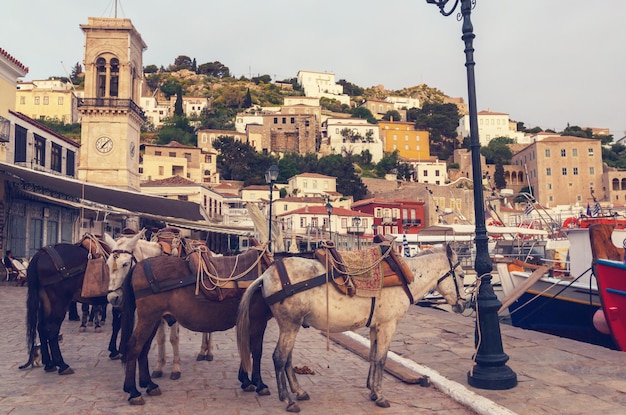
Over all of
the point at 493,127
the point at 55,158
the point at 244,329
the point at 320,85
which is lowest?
the point at 244,329

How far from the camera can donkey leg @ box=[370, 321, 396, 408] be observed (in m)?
5.45

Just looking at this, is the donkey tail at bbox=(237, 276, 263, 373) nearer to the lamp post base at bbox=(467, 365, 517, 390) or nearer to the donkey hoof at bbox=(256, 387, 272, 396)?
the donkey hoof at bbox=(256, 387, 272, 396)

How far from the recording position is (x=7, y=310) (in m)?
12.6

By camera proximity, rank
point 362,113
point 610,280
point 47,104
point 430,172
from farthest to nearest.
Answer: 1. point 362,113
2. point 47,104
3. point 430,172
4. point 610,280

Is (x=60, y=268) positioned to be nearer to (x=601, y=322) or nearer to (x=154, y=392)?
(x=154, y=392)

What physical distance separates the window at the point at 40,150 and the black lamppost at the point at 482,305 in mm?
23911

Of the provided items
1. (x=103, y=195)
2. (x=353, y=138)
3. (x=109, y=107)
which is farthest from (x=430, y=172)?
(x=103, y=195)

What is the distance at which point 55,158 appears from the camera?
27.4m

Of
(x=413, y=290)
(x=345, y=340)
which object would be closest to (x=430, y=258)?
(x=413, y=290)

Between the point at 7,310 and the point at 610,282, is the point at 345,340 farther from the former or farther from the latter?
the point at 7,310

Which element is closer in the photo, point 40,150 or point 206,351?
point 206,351

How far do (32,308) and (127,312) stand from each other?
1925 mm

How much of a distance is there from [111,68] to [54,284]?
31.1 meters

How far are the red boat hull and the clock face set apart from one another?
30528mm
